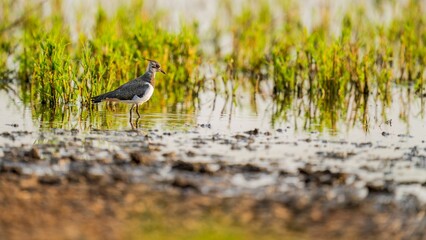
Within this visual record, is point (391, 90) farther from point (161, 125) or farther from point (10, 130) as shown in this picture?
point (10, 130)

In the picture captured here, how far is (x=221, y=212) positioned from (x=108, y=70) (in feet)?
22.9

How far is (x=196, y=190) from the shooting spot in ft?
27.7

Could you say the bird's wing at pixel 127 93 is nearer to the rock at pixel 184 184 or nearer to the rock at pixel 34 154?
the rock at pixel 34 154

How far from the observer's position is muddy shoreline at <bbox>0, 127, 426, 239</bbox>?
743 cm

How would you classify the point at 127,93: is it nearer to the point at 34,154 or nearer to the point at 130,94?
the point at 130,94

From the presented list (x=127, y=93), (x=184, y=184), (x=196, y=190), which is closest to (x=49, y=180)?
(x=184, y=184)

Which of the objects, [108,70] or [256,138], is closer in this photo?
[256,138]

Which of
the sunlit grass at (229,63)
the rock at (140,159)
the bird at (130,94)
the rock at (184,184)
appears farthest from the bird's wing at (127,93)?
the rock at (184,184)

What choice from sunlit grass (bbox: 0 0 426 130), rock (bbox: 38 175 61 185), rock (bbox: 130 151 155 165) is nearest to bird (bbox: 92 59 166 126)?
sunlit grass (bbox: 0 0 426 130)

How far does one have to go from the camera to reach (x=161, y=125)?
41.4 ft

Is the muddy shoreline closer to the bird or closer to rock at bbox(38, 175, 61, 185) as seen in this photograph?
rock at bbox(38, 175, 61, 185)

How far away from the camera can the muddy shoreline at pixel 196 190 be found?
24.4 ft

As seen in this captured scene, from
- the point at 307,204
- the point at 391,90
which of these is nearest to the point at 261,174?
the point at 307,204

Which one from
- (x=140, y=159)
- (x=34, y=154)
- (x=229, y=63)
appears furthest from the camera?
(x=229, y=63)
